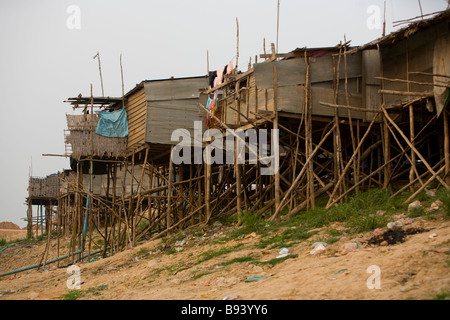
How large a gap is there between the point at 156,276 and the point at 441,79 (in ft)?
24.7

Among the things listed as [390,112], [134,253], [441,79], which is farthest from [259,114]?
[134,253]

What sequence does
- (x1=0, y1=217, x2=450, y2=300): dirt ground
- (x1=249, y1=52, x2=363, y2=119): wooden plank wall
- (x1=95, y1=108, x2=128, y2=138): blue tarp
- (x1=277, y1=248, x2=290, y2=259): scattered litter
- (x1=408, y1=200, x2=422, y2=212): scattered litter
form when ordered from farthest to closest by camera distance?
(x1=95, y1=108, x2=128, y2=138): blue tarp, (x1=249, y1=52, x2=363, y2=119): wooden plank wall, (x1=408, y1=200, x2=422, y2=212): scattered litter, (x1=277, y1=248, x2=290, y2=259): scattered litter, (x1=0, y1=217, x2=450, y2=300): dirt ground

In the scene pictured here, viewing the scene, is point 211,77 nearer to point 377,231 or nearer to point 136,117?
point 136,117

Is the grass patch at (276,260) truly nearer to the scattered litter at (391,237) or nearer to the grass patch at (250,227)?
the scattered litter at (391,237)

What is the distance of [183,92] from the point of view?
1862 centimetres

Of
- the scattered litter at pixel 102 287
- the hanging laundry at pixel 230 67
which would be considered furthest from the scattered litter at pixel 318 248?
the hanging laundry at pixel 230 67

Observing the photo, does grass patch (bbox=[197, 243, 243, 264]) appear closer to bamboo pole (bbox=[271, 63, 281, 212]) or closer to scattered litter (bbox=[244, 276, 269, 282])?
bamboo pole (bbox=[271, 63, 281, 212])

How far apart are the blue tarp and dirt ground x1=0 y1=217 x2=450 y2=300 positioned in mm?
6193

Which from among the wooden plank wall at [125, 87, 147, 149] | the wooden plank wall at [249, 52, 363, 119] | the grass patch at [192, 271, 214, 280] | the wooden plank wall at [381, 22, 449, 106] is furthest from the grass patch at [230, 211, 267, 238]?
the wooden plank wall at [125, 87, 147, 149]

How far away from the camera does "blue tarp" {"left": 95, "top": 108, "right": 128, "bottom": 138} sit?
19.5 metres

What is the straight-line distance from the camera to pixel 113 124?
1958cm

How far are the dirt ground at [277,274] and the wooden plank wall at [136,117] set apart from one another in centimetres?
522

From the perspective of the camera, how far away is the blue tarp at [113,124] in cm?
1945

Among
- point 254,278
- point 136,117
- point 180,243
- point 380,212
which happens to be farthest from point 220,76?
point 254,278
